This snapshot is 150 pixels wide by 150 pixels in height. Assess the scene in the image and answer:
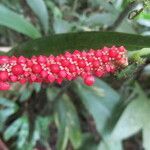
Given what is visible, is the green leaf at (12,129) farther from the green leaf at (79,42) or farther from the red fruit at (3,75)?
the red fruit at (3,75)

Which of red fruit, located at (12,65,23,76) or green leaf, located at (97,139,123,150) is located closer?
red fruit, located at (12,65,23,76)

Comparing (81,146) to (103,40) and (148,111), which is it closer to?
(148,111)

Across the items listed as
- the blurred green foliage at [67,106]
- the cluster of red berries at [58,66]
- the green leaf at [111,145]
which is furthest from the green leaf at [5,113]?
the cluster of red berries at [58,66]

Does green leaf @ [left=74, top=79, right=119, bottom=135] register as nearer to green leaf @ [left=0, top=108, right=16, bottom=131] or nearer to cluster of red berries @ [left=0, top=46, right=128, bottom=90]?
green leaf @ [left=0, top=108, right=16, bottom=131]

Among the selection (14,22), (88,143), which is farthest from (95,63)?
(88,143)

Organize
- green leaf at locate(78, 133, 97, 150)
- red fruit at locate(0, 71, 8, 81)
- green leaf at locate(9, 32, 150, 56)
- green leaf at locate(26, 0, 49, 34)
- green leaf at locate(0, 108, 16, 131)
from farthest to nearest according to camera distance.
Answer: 1. green leaf at locate(78, 133, 97, 150)
2. green leaf at locate(0, 108, 16, 131)
3. green leaf at locate(26, 0, 49, 34)
4. green leaf at locate(9, 32, 150, 56)
5. red fruit at locate(0, 71, 8, 81)

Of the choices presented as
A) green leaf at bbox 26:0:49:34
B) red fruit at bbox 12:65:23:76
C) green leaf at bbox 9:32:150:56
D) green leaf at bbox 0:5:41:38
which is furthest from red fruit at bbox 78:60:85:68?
green leaf at bbox 26:0:49:34

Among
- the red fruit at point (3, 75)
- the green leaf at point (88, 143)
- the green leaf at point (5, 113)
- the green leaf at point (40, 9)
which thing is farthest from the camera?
the green leaf at point (88, 143)

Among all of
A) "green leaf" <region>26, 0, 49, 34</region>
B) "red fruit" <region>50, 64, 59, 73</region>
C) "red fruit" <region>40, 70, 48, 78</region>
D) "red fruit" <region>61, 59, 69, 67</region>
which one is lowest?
"red fruit" <region>40, 70, 48, 78</region>
